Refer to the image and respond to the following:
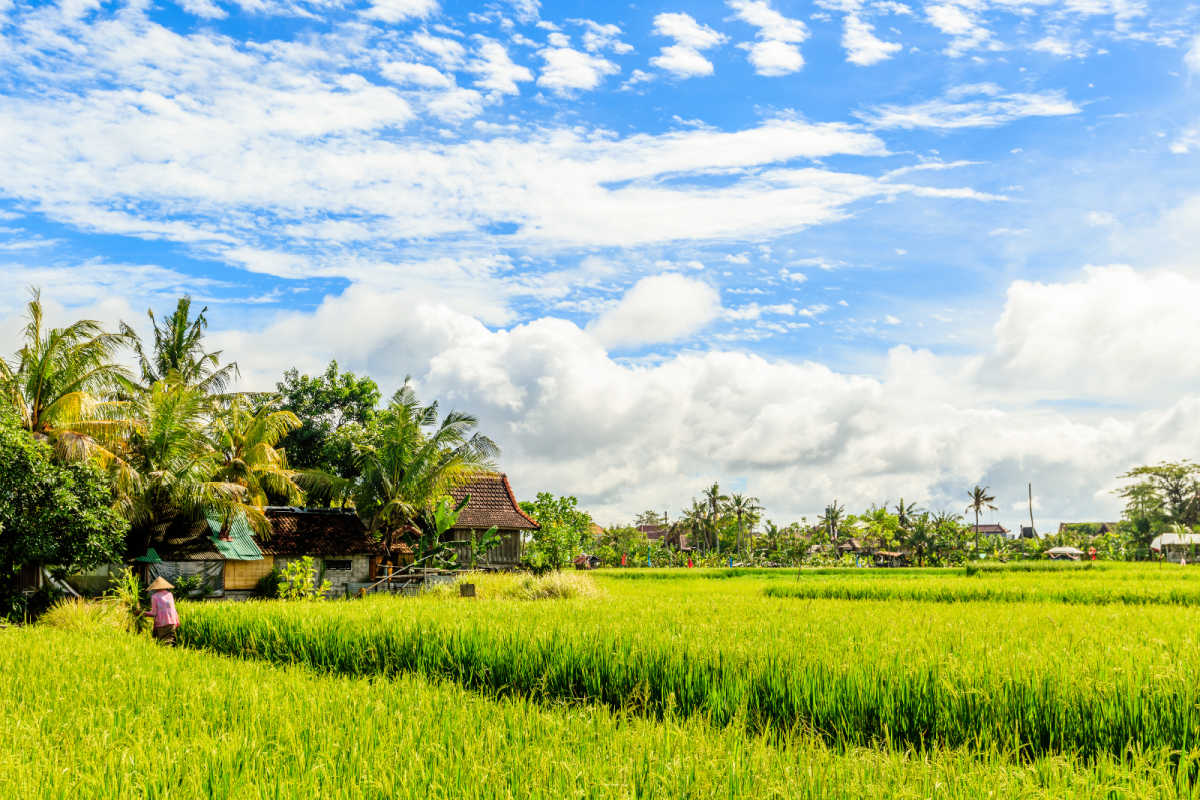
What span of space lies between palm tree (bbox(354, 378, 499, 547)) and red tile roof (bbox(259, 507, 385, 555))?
1.01 m

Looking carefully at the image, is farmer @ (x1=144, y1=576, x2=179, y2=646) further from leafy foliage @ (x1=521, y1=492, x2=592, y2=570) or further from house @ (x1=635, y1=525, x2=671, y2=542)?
house @ (x1=635, y1=525, x2=671, y2=542)

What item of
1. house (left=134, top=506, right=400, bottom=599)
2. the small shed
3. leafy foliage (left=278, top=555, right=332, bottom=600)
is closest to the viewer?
leafy foliage (left=278, top=555, right=332, bottom=600)

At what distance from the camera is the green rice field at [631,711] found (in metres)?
3.63

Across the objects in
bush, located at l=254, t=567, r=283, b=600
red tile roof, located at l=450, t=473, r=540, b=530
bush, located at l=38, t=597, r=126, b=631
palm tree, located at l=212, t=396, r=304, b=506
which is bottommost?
bush, located at l=254, t=567, r=283, b=600

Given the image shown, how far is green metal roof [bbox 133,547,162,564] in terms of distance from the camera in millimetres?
20138

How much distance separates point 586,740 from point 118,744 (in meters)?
2.69

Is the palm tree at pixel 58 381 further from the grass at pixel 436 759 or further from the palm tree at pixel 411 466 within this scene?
the grass at pixel 436 759

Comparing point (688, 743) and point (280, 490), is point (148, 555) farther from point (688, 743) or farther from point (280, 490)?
point (688, 743)

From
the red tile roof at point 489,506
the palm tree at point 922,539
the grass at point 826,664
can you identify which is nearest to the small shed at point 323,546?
the red tile roof at point 489,506

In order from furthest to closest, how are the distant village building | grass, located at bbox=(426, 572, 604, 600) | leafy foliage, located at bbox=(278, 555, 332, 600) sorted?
the distant village building
leafy foliage, located at bbox=(278, 555, 332, 600)
grass, located at bbox=(426, 572, 604, 600)

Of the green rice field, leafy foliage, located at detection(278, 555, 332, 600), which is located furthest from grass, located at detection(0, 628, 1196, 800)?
leafy foliage, located at detection(278, 555, 332, 600)

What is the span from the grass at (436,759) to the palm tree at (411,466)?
55.7 feet

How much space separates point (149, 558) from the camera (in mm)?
20531

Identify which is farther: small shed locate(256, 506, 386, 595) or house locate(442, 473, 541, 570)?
house locate(442, 473, 541, 570)
